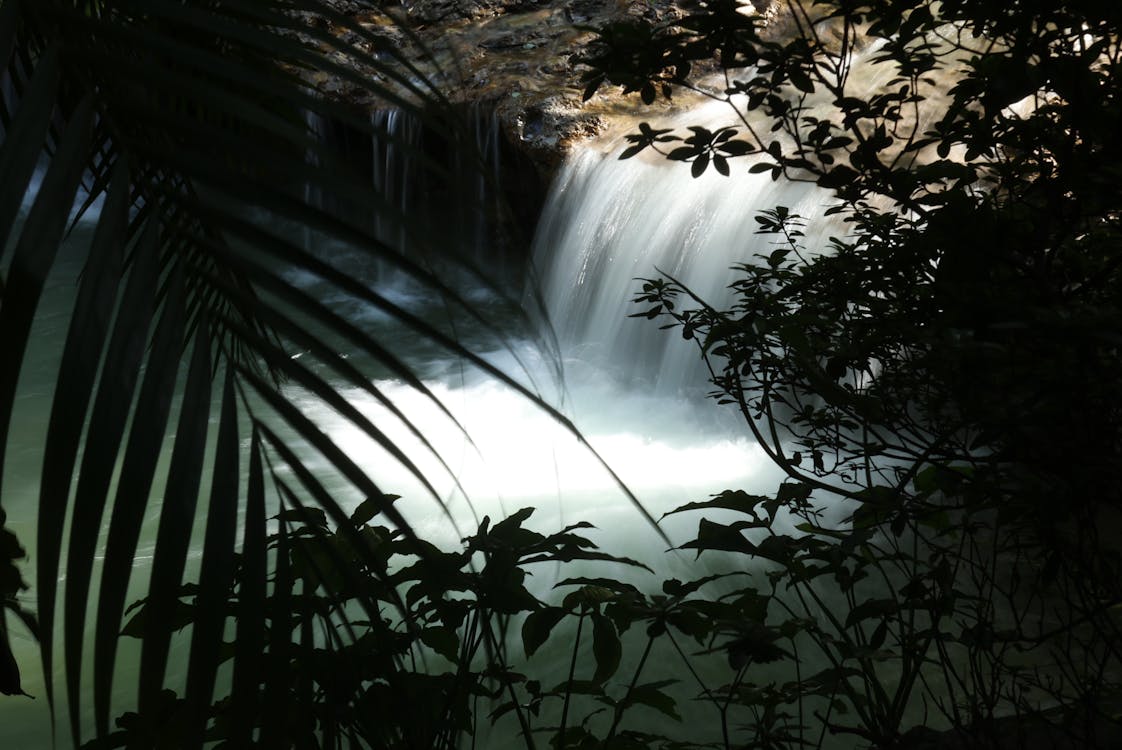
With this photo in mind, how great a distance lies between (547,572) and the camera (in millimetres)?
4359

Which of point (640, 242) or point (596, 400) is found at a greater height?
point (640, 242)

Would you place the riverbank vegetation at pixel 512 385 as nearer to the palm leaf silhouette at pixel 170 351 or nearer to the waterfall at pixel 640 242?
the palm leaf silhouette at pixel 170 351

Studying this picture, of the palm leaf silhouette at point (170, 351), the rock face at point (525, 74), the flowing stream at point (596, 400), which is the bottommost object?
the palm leaf silhouette at point (170, 351)

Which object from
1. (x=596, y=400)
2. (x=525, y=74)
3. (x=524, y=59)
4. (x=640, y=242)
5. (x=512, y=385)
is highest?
(x=524, y=59)

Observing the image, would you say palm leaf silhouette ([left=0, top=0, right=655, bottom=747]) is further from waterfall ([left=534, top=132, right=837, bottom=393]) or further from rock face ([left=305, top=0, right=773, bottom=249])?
rock face ([left=305, top=0, right=773, bottom=249])

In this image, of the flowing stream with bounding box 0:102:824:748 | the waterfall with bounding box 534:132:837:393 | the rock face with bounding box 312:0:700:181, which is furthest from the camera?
the rock face with bounding box 312:0:700:181

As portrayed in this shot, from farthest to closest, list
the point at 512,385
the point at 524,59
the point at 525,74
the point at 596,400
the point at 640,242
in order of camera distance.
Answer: the point at 524,59 → the point at 525,74 → the point at 640,242 → the point at 596,400 → the point at 512,385

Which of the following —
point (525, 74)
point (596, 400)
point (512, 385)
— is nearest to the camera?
point (512, 385)

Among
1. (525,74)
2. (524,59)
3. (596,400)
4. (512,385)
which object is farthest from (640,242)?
(512,385)

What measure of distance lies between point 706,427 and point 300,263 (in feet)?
17.3

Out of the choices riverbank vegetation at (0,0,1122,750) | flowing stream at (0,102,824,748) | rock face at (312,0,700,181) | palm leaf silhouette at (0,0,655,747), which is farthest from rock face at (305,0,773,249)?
palm leaf silhouette at (0,0,655,747)

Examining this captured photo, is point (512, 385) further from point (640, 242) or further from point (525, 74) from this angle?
point (525, 74)

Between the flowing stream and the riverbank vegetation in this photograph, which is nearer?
the riverbank vegetation

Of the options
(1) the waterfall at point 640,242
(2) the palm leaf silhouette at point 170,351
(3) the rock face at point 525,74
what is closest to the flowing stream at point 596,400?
(1) the waterfall at point 640,242
